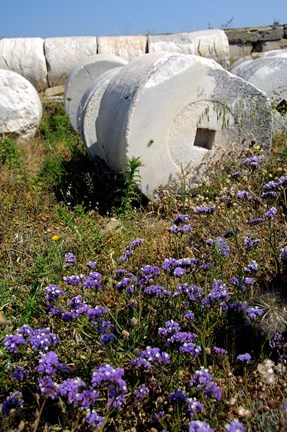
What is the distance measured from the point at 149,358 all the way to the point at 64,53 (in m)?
10.5

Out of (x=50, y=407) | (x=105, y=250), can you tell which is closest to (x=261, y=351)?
(x=50, y=407)

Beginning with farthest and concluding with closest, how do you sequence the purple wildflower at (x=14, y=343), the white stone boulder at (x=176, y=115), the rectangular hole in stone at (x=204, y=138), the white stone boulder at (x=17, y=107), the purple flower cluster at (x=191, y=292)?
the white stone boulder at (x=17, y=107)
the rectangular hole in stone at (x=204, y=138)
the white stone boulder at (x=176, y=115)
the purple flower cluster at (x=191, y=292)
the purple wildflower at (x=14, y=343)

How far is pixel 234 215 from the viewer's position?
385 centimetres

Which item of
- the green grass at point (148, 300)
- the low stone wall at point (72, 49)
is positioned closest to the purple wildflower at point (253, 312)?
the green grass at point (148, 300)

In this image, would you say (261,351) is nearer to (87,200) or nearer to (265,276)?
(265,276)

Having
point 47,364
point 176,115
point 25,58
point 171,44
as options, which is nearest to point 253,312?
point 47,364

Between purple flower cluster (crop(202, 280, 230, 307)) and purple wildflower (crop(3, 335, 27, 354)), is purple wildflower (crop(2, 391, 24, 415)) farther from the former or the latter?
purple flower cluster (crop(202, 280, 230, 307))

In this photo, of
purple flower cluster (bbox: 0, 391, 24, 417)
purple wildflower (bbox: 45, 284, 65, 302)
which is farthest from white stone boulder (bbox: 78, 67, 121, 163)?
purple flower cluster (bbox: 0, 391, 24, 417)

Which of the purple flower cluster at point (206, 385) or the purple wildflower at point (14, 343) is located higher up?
the purple wildflower at point (14, 343)

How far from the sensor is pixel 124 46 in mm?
11695

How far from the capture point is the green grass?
2.01 m

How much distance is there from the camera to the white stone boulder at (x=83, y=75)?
8.95 meters

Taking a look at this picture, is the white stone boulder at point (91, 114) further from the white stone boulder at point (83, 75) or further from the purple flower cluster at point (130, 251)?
the purple flower cluster at point (130, 251)

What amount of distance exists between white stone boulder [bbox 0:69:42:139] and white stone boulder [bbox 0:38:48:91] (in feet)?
11.8
